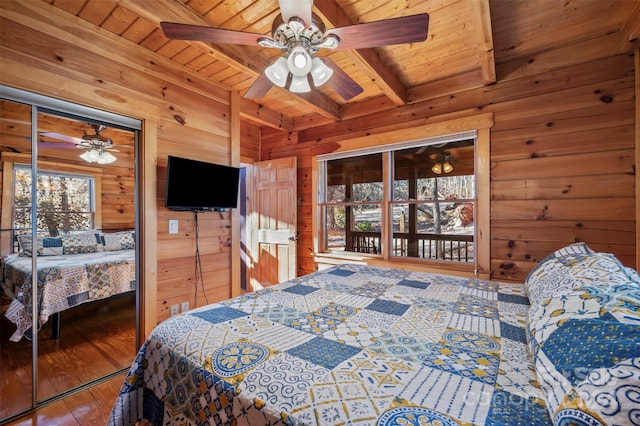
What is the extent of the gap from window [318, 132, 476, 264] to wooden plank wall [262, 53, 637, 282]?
30 cm

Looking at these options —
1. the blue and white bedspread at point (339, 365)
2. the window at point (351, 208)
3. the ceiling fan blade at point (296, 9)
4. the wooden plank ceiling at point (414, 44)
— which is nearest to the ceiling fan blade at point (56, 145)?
the wooden plank ceiling at point (414, 44)

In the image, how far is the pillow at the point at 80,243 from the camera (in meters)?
2.03

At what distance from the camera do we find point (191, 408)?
92 centimetres

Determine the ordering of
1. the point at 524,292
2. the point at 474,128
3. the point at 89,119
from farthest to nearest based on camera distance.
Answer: the point at 474,128 → the point at 89,119 → the point at 524,292

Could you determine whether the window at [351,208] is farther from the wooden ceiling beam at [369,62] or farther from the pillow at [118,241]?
the pillow at [118,241]

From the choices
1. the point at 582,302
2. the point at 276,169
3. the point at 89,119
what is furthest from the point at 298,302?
the point at 276,169

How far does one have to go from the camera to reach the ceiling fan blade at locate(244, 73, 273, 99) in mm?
2002

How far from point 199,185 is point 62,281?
122cm

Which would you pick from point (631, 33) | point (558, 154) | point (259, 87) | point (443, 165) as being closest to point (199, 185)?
point (259, 87)

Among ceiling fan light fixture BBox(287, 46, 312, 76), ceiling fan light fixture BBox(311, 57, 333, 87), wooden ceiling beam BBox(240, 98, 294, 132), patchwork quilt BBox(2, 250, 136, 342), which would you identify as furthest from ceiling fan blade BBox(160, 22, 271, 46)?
wooden ceiling beam BBox(240, 98, 294, 132)

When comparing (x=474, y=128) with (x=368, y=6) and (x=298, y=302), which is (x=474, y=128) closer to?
(x=368, y=6)

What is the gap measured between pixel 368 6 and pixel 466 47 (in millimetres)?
1050

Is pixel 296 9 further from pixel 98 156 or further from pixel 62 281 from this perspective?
pixel 62 281

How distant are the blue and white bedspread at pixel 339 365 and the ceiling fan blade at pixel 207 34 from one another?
145 centimetres
